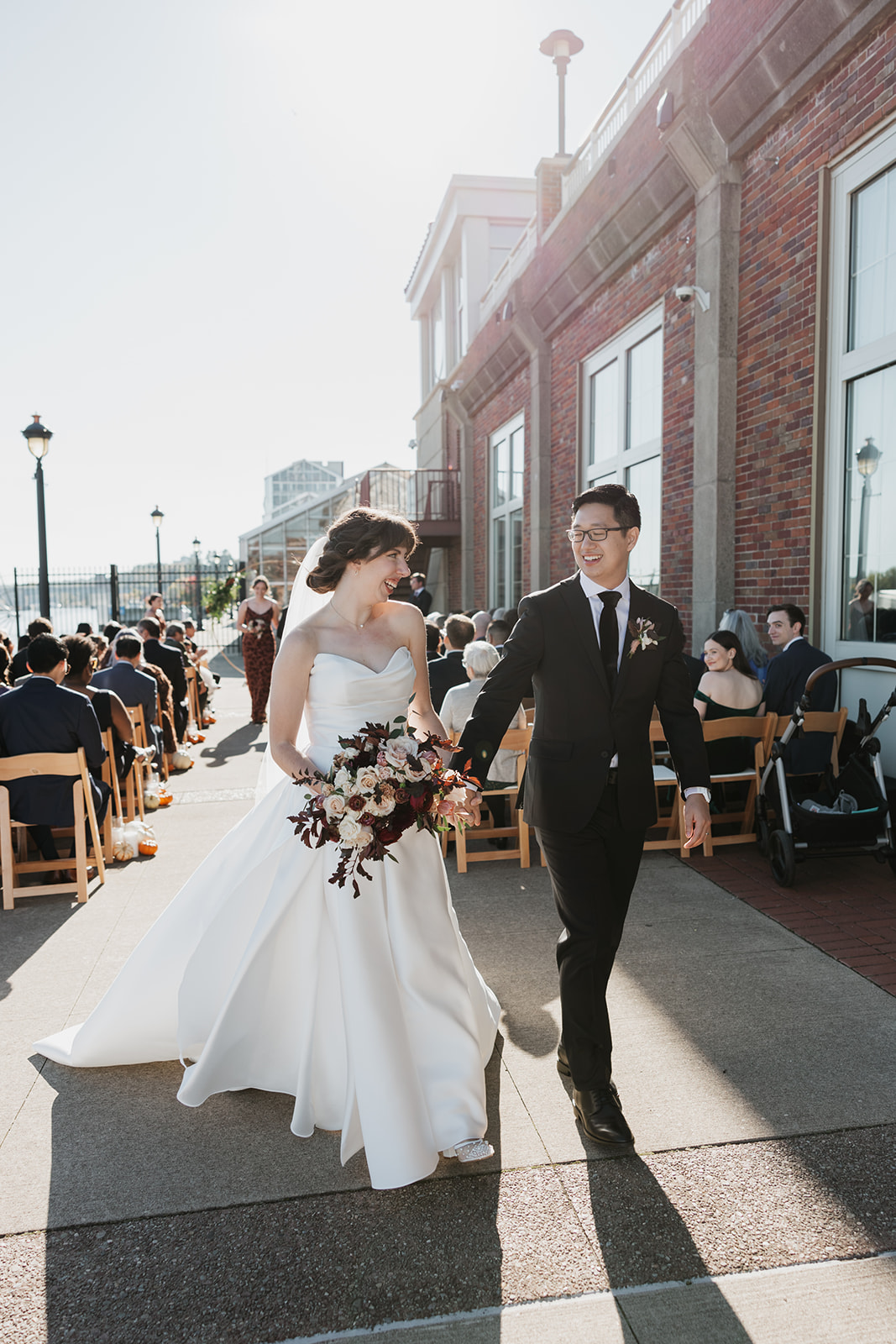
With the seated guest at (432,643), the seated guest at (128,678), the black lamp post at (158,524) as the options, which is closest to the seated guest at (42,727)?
the seated guest at (128,678)

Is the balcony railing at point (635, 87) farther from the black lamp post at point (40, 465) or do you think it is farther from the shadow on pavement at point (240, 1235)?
the shadow on pavement at point (240, 1235)

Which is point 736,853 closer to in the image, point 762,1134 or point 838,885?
point 838,885

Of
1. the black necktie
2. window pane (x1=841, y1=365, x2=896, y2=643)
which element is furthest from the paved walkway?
window pane (x1=841, y1=365, x2=896, y2=643)

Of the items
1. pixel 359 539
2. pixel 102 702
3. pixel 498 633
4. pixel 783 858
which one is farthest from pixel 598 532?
pixel 498 633

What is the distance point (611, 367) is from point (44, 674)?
849 cm

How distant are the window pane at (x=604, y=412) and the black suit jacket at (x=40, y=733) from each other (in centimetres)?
777

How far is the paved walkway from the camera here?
227cm

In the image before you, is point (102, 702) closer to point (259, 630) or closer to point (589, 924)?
point (589, 924)

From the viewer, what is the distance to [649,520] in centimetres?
1036

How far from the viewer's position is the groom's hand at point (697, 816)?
10.4 feet

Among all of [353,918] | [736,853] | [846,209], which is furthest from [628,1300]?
[846,209]

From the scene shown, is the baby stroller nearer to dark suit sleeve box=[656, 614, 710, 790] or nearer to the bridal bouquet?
dark suit sleeve box=[656, 614, 710, 790]

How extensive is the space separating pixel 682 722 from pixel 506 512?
14547mm

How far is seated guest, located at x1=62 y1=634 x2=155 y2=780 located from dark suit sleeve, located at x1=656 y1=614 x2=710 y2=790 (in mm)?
4260
